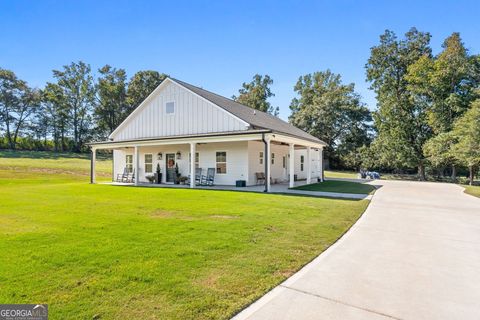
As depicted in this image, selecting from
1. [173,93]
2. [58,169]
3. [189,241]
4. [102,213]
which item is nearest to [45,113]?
[58,169]

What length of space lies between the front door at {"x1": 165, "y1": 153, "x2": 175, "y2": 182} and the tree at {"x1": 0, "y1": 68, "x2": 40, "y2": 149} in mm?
44529

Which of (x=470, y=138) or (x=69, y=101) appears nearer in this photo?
(x=470, y=138)

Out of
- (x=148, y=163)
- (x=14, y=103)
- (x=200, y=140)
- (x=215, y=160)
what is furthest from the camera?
(x=14, y=103)

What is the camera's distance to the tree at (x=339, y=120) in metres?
37.1

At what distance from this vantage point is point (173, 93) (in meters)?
17.8

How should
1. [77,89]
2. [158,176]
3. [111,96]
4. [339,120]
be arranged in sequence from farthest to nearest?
1. [77,89]
2. [111,96]
3. [339,120]
4. [158,176]

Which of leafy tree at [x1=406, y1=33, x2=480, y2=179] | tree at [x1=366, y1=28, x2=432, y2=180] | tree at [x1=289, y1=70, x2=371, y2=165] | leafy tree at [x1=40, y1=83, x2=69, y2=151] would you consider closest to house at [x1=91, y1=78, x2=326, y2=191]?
leafy tree at [x1=406, y1=33, x2=480, y2=179]

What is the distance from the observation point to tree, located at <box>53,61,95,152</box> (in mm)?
47969

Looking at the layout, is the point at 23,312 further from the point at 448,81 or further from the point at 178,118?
the point at 448,81

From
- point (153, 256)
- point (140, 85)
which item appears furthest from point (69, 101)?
point (153, 256)

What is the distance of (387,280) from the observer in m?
3.43

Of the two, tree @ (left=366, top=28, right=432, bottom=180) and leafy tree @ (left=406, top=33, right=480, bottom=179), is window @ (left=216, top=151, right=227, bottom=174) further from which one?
tree @ (left=366, top=28, right=432, bottom=180)

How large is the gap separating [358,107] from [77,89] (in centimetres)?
4795

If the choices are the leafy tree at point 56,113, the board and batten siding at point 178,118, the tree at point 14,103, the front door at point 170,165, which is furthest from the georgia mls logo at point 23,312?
the tree at point 14,103
